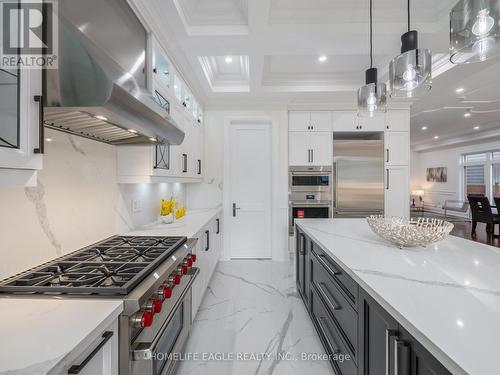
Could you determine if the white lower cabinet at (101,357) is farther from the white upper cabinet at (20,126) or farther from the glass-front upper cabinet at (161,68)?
the glass-front upper cabinet at (161,68)

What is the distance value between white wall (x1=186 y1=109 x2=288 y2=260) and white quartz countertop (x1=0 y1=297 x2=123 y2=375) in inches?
119

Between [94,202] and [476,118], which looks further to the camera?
[476,118]

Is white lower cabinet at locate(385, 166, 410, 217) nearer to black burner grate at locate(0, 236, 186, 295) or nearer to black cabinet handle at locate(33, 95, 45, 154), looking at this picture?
black burner grate at locate(0, 236, 186, 295)

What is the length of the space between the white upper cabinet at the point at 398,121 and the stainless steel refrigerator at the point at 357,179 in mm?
308

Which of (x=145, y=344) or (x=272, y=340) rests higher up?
(x=145, y=344)

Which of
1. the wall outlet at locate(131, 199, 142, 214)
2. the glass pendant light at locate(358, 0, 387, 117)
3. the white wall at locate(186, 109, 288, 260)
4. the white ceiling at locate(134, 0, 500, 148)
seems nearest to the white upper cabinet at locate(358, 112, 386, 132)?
the white ceiling at locate(134, 0, 500, 148)

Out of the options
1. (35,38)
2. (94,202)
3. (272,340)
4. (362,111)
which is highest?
(362,111)

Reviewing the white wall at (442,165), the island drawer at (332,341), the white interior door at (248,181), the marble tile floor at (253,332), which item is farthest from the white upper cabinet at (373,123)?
the white wall at (442,165)

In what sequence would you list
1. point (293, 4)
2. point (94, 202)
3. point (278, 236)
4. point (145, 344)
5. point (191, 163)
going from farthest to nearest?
Answer: point (278, 236) → point (191, 163) → point (293, 4) → point (94, 202) → point (145, 344)

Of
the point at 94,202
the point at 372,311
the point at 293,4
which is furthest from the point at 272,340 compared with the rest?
the point at 293,4

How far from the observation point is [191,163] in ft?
10.1

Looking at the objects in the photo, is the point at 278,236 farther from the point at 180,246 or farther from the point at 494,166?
the point at 494,166

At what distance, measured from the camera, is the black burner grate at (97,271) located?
948 millimetres

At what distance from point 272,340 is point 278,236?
2.04m
